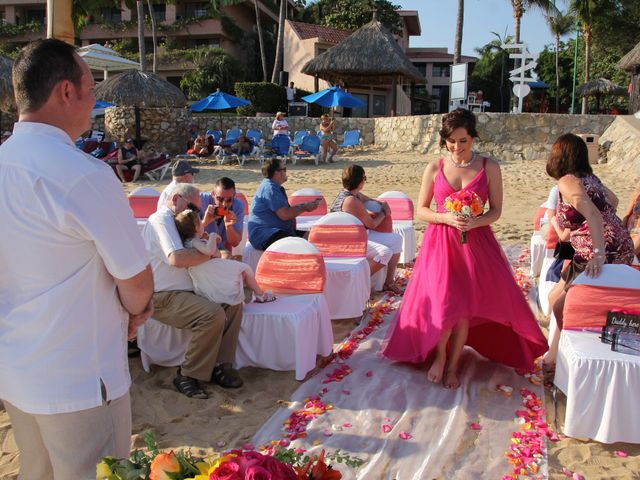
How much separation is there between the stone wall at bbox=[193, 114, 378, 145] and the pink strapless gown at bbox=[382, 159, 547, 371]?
1693 cm

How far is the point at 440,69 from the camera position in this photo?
47.3 meters

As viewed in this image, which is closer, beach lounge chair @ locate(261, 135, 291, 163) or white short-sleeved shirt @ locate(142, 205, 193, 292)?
white short-sleeved shirt @ locate(142, 205, 193, 292)

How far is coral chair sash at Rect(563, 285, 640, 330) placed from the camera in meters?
3.37

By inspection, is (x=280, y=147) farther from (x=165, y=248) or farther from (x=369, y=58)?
(x=165, y=248)

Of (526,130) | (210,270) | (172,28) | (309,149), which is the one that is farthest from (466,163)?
(172,28)

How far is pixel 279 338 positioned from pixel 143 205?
3.93 metres

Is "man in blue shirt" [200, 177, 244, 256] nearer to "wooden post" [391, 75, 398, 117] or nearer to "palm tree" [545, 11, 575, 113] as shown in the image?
"wooden post" [391, 75, 398, 117]

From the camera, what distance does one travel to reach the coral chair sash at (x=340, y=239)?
5418 mm

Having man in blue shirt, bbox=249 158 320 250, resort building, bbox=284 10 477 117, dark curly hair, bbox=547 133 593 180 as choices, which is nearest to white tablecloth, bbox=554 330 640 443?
dark curly hair, bbox=547 133 593 180

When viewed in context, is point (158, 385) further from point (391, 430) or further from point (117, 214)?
point (117, 214)

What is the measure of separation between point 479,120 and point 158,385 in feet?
49.7

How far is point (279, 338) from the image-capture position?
4066 millimetres

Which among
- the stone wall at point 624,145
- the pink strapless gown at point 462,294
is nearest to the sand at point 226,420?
the pink strapless gown at point 462,294

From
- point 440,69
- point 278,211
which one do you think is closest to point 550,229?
point 278,211
